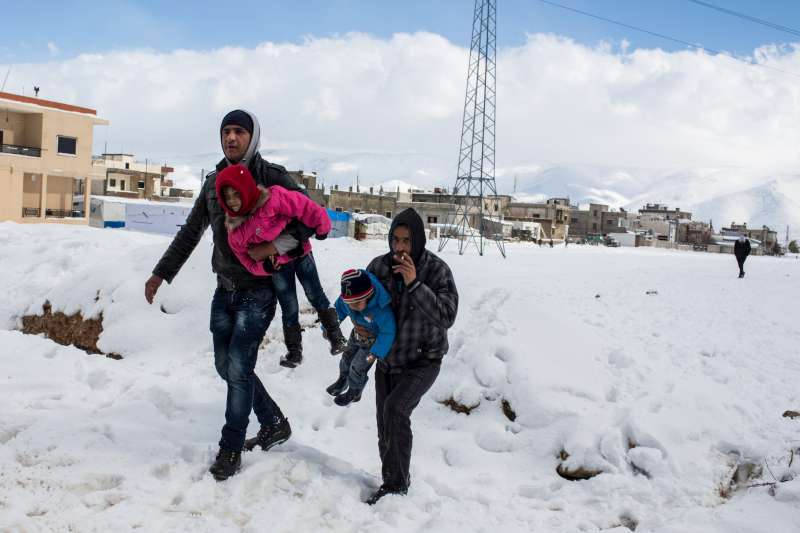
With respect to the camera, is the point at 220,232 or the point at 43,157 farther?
the point at 43,157

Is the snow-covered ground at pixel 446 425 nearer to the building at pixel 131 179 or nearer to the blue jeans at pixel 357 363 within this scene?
the blue jeans at pixel 357 363

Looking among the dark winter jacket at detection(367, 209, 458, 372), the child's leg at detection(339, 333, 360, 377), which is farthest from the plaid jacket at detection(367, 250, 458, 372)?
the child's leg at detection(339, 333, 360, 377)

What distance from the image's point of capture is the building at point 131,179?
222ft

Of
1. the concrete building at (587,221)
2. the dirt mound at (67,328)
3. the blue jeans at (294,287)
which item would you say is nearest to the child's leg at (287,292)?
the blue jeans at (294,287)

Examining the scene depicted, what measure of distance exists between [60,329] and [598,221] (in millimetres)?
98302

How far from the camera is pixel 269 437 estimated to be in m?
5.02

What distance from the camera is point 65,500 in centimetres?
394

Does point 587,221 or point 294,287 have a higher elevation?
point 587,221

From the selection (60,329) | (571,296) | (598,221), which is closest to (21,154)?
(60,329)

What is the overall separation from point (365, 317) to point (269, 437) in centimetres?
150

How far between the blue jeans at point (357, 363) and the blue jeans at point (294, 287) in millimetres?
612

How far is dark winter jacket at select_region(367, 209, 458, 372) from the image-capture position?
4.33 metres

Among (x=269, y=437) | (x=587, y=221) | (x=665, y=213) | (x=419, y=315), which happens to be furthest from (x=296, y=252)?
(x=665, y=213)

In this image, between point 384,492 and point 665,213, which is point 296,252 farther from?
point 665,213
